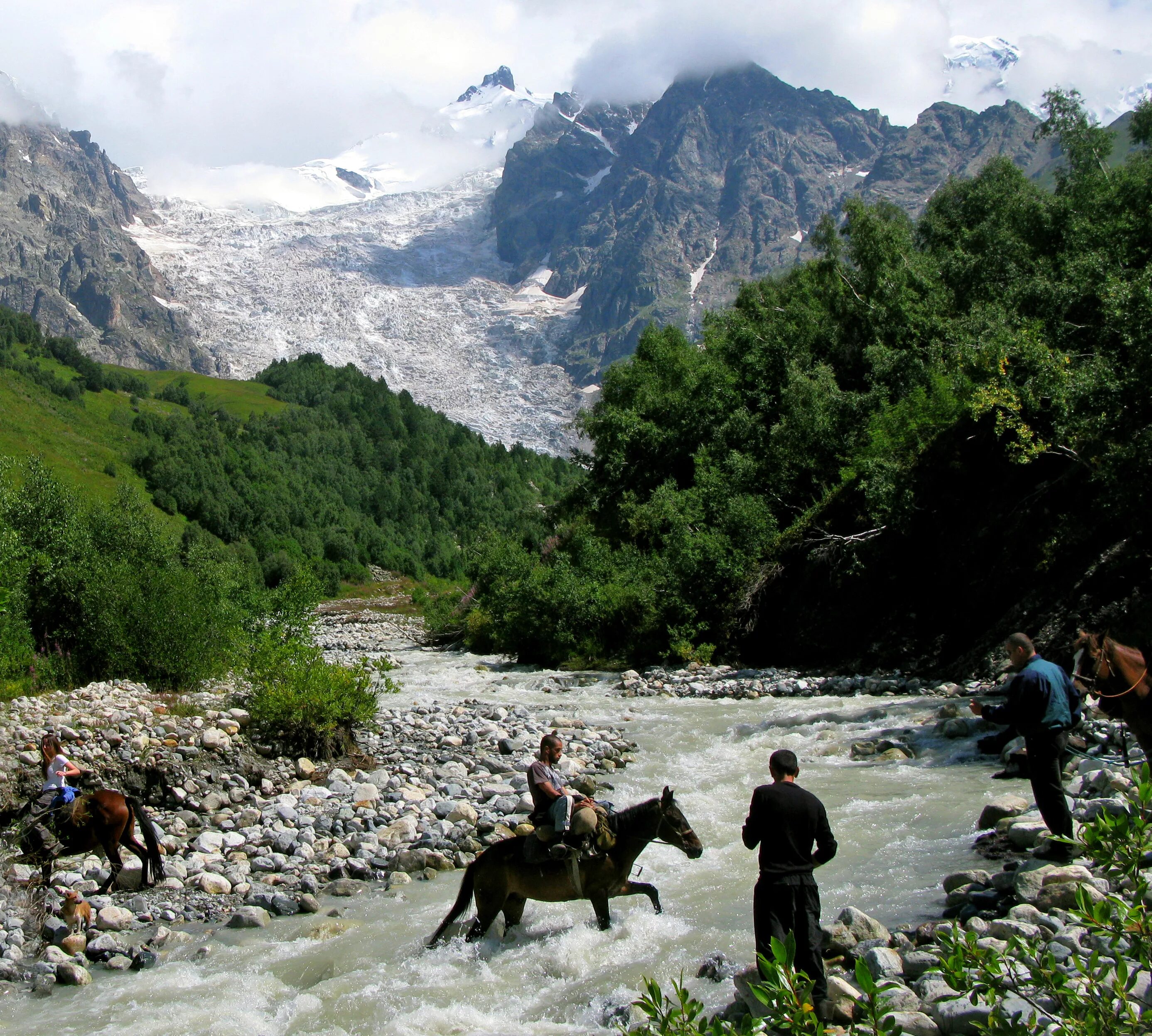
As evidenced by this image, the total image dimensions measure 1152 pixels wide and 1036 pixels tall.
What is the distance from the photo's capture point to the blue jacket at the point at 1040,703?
7.78 m

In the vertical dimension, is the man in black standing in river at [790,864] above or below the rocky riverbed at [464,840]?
above

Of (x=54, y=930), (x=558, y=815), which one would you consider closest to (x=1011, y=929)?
(x=558, y=815)

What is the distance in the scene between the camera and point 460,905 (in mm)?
8438

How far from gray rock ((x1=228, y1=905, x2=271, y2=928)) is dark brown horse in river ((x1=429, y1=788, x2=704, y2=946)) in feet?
6.77

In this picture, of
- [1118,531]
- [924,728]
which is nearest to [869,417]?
[1118,531]

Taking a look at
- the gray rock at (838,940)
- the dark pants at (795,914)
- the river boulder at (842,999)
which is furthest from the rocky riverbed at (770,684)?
the river boulder at (842,999)

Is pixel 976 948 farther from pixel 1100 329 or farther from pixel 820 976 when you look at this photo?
pixel 1100 329

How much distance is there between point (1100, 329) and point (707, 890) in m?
21.3

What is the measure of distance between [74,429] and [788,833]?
142 metres

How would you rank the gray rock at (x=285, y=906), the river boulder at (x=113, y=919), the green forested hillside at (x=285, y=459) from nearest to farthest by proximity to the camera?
the river boulder at (x=113, y=919) < the gray rock at (x=285, y=906) < the green forested hillside at (x=285, y=459)

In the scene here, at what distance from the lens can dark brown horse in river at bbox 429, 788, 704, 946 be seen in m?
8.20

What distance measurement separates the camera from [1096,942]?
584 cm

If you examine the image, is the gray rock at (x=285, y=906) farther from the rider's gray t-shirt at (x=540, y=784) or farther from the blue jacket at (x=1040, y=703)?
the blue jacket at (x=1040, y=703)

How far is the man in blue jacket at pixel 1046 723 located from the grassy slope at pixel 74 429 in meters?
100
